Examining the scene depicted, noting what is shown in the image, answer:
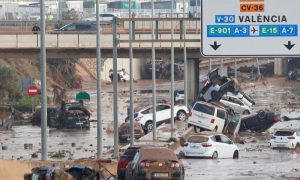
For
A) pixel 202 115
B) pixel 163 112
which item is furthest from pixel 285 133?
pixel 163 112

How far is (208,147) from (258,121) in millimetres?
19777

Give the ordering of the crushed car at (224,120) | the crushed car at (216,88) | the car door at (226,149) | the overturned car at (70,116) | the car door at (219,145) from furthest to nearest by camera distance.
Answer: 1. the overturned car at (70,116)
2. the crushed car at (216,88)
3. the crushed car at (224,120)
4. the car door at (226,149)
5. the car door at (219,145)

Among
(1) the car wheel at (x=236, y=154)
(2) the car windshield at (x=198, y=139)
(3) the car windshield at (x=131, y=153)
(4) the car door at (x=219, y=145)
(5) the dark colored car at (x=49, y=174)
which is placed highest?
(5) the dark colored car at (x=49, y=174)

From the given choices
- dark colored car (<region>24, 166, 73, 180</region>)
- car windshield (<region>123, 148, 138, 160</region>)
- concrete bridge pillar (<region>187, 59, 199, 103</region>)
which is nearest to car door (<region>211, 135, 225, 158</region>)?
car windshield (<region>123, 148, 138, 160</region>)

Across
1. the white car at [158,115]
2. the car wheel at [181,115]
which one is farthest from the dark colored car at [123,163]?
the car wheel at [181,115]

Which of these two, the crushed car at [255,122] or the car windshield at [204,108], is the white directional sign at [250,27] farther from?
the crushed car at [255,122]

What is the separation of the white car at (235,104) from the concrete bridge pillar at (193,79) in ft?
14.0

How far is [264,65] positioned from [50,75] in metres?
31.5

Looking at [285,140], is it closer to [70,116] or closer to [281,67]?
[70,116]

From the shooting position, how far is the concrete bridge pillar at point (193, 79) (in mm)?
87812

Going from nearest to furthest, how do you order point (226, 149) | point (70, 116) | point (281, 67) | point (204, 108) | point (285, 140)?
1. point (226, 149)
2. point (285, 140)
3. point (204, 108)
4. point (70, 116)
5. point (281, 67)

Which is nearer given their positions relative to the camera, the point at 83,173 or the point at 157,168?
the point at 83,173

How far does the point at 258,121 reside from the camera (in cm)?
7356

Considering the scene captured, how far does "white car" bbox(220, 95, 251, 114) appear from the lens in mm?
79794
